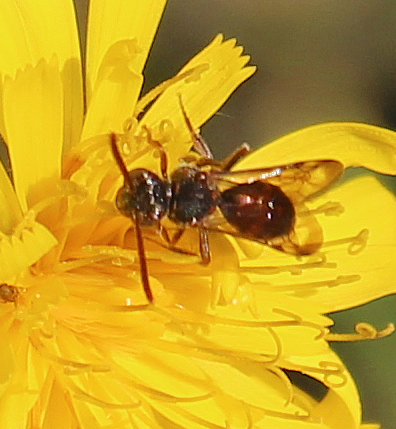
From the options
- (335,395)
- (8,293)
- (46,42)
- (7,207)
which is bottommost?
(335,395)

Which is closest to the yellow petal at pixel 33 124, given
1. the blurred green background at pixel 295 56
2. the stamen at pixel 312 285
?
the stamen at pixel 312 285

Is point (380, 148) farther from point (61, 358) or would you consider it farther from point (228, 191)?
point (61, 358)

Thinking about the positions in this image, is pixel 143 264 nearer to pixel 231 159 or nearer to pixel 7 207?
pixel 7 207

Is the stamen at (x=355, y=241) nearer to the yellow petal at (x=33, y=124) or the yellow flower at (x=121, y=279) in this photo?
the yellow flower at (x=121, y=279)

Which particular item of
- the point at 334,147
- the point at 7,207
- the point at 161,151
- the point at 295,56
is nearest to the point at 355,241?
the point at 334,147

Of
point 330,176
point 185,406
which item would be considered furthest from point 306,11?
point 185,406

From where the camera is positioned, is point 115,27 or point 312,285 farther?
point 312,285
